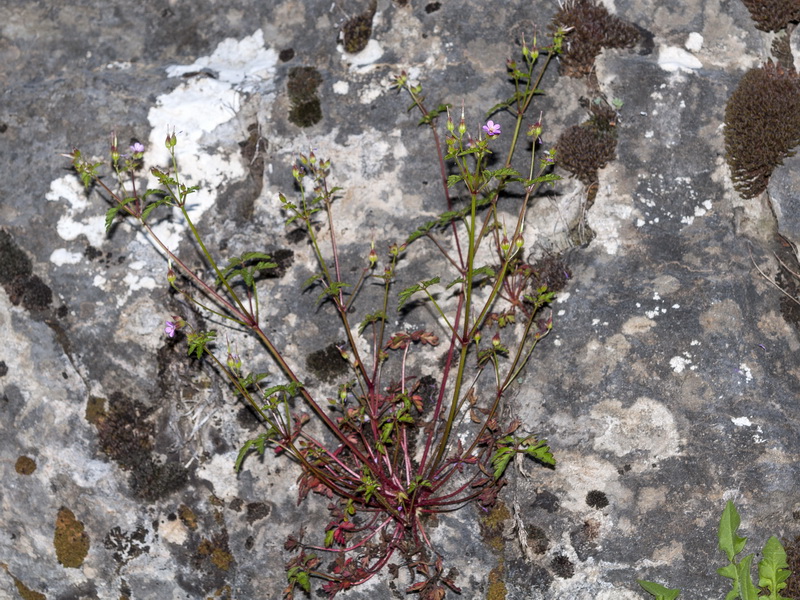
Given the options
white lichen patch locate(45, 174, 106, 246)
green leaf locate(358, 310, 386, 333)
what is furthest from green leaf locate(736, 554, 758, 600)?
white lichen patch locate(45, 174, 106, 246)

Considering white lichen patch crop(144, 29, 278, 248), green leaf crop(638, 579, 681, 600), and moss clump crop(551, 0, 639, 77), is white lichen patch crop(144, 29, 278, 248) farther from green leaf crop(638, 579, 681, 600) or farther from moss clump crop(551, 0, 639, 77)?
green leaf crop(638, 579, 681, 600)

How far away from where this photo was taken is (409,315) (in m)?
5.31

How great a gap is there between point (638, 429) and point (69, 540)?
13.8 ft

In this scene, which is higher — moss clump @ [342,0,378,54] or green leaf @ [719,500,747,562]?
moss clump @ [342,0,378,54]

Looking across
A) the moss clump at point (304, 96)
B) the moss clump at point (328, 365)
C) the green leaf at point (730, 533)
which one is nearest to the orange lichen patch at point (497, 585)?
the green leaf at point (730, 533)

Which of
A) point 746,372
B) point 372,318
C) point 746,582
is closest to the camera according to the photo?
point 746,582

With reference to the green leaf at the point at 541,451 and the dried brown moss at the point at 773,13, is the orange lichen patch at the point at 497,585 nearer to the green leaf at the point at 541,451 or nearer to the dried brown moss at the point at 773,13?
the green leaf at the point at 541,451

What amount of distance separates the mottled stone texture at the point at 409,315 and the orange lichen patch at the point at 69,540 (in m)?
0.02

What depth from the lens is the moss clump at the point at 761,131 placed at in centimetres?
523

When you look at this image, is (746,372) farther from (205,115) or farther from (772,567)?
(205,115)

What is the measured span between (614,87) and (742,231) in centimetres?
149

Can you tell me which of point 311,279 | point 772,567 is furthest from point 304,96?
point 772,567

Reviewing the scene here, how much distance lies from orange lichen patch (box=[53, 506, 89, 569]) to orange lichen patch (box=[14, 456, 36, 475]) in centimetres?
38

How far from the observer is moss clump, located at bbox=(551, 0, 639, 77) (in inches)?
223
